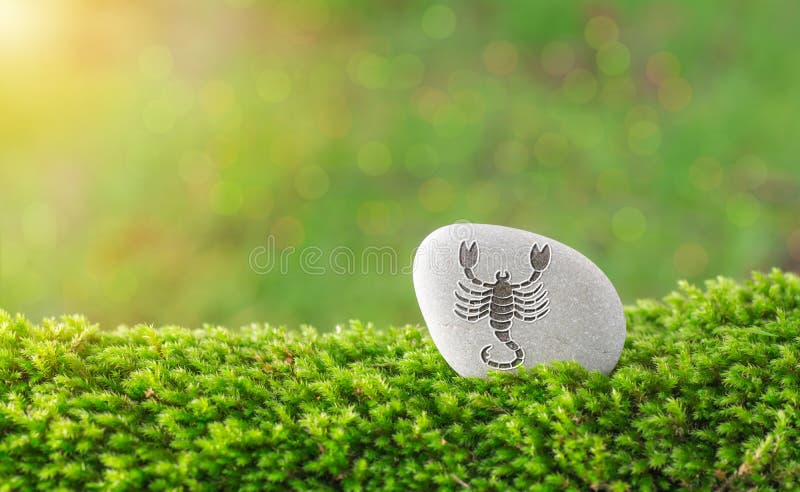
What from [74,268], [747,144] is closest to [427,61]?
[747,144]

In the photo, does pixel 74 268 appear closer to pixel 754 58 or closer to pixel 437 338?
pixel 437 338

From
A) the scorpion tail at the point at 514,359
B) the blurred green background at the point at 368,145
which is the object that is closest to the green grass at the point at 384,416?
the scorpion tail at the point at 514,359

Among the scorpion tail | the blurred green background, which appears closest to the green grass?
the scorpion tail

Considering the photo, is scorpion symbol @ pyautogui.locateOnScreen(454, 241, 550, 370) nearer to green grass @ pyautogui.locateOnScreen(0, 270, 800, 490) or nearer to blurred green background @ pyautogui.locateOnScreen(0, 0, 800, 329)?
green grass @ pyautogui.locateOnScreen(0, 270, 800, 490)

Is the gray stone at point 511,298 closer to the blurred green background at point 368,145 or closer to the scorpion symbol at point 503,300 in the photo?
the scorpion symbol at point 503,300

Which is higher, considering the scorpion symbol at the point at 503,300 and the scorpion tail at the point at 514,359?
the scorpion symbol at the point at 503,300

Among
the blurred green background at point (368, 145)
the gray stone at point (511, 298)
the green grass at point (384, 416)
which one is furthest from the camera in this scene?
the blurred green background at point (368, 145)

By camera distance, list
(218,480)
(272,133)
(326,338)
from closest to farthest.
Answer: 1. (218,480)
2. (326,338)
3. (272,133)
